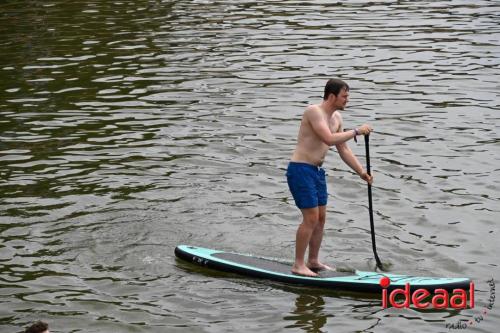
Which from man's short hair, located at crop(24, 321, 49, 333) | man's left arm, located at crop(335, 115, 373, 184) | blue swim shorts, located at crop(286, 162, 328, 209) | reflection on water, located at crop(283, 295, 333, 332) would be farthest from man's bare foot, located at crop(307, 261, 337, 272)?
man's short hair, located at crop(24, 321, 49, 333)

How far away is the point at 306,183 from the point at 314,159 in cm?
32

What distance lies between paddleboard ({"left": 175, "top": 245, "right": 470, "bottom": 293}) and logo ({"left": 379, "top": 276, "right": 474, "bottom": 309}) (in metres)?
0.05

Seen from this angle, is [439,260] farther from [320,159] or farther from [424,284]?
[320,159]

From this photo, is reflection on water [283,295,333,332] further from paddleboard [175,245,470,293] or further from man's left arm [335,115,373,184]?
man's left arm [335,115,373,184]

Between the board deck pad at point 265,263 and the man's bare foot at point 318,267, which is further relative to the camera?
the man's bare foot at point 318,267

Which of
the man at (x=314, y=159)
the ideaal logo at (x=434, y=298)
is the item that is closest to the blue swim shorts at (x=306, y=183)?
the man at (x=314, y=159)

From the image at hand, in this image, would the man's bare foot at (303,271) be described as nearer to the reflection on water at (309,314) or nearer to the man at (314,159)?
the man at (314,159)

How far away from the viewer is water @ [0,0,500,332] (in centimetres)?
1154

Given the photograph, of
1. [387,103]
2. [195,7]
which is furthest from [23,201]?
[195,7]

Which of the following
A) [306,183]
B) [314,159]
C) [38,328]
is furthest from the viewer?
[314,159]

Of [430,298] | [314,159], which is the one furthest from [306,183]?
[430,298]

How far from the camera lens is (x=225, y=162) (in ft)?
53.7

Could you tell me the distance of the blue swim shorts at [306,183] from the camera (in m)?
11.6

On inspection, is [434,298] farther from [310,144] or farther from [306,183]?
[310,144]
